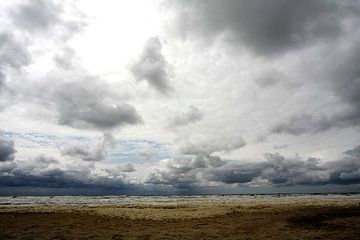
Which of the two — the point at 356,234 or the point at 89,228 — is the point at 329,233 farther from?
the point at 89,228

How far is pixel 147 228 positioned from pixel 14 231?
31.6ft

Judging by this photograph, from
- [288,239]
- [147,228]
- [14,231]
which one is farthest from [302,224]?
[14,231]

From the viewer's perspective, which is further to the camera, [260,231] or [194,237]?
[260,231]

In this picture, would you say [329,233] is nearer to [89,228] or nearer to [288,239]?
[288,239]

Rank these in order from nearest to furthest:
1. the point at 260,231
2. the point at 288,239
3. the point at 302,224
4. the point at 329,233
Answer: the point at 288,239, the point at 329,233, the point at 260,231, the point at 302,224

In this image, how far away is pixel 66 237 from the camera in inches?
755

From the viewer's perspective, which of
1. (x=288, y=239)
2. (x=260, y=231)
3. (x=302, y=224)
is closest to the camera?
(x=288, y=239)

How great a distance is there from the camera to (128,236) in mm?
19500

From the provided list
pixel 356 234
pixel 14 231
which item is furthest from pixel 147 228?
pixel 356 234

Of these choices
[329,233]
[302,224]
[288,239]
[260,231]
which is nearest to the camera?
[288,239]

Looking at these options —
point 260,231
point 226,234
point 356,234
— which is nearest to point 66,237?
point 226,234

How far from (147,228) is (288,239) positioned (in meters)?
10.8

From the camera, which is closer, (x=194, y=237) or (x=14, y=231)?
(x=194, y=237)

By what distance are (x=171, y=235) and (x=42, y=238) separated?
8147 mm
